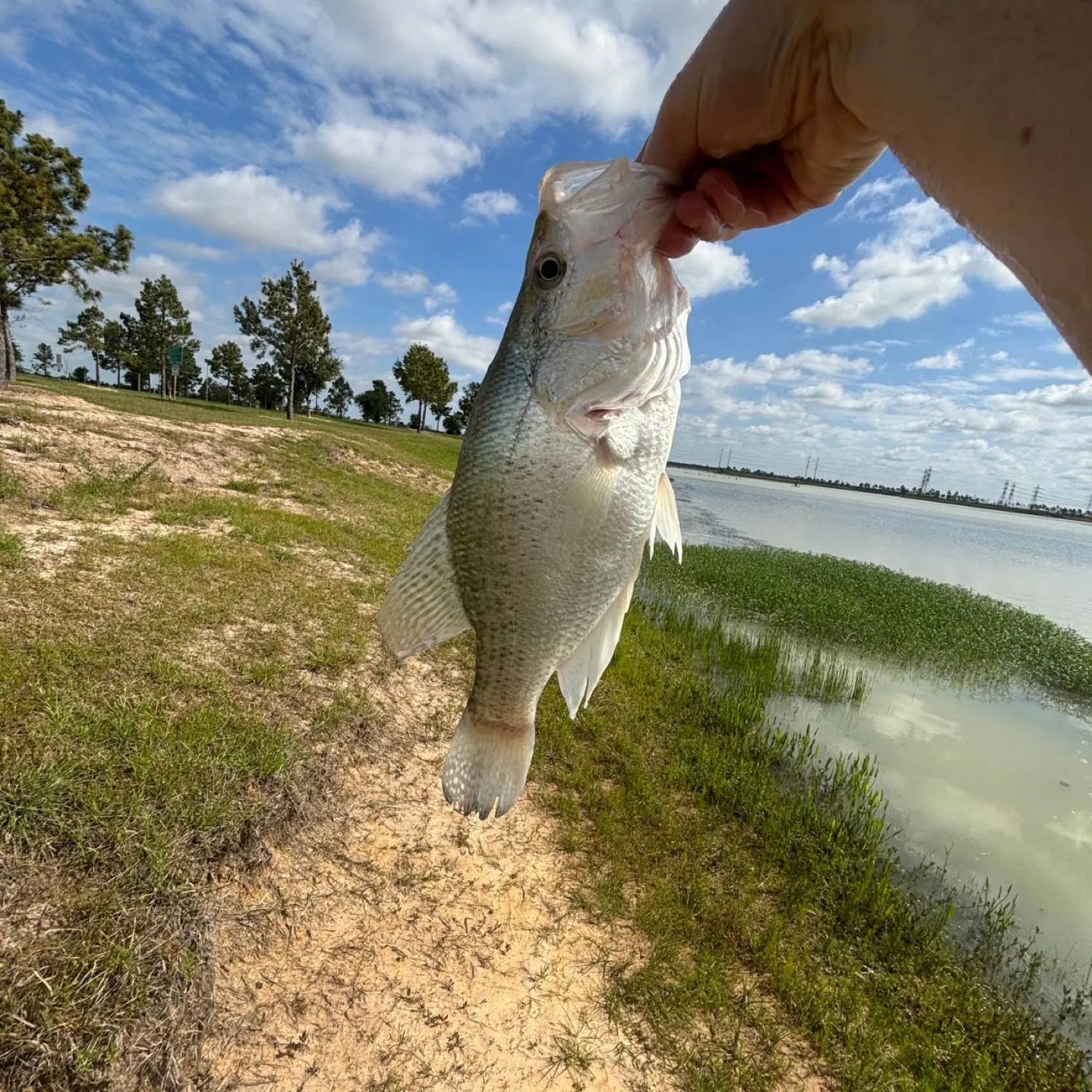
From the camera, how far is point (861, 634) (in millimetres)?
15484

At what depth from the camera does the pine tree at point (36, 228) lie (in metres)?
A: 17.5

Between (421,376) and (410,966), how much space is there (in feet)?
184

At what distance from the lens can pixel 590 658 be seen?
7.15 ft

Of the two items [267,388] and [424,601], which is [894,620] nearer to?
[424,601]

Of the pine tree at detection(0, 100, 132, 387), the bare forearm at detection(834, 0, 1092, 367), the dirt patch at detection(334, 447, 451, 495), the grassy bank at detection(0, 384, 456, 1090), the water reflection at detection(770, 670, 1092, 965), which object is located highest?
the pine tree at detection(0, 100, 132, 387)

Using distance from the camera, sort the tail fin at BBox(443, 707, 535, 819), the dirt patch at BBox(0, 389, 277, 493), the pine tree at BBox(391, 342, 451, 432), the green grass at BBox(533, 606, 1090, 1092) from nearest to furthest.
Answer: the tail fin at BBox(443, 707, 535, 819), the green grass at BBox(533, 606, 1090, 1092), the dirt patch at BBox(0, 389, 277, 493), the pine tree at BBox(391, 342, 451, 432)

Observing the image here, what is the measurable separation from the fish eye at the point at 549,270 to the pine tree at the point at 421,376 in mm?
56464

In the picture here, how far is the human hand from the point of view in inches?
51.4

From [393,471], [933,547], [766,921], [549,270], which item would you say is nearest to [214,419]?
[393,471]

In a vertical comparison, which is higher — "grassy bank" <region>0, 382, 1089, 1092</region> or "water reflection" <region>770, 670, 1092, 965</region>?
"grassy bank" <region>0, 382, 1089, 1092</region>

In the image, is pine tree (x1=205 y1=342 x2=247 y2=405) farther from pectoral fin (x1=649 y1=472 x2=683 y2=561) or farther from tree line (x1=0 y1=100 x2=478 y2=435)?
pectoral fin (x1=649 y1=472 x2=683 y2=561)

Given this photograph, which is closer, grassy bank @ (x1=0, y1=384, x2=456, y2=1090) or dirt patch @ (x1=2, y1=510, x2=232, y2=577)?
grassy bank @ (x1=0, y1=384, x2=456, y2=1090)

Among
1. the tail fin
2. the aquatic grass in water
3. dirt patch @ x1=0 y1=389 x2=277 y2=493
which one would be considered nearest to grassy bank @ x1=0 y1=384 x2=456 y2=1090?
dirt patch @ x1=0 y1=389 x2=277 y2=493

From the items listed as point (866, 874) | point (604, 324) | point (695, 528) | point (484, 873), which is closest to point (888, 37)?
point (604, 324)
